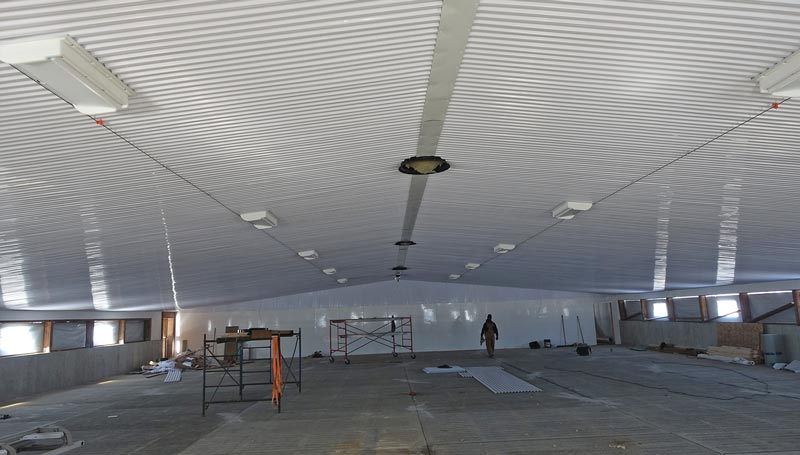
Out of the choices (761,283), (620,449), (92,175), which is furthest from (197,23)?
(761,283)

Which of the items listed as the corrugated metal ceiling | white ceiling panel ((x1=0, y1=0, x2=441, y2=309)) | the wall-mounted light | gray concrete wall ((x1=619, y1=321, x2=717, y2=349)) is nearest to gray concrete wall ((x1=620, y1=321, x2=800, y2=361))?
gray concrete wall ((x1=619, y1=321, x2=717, y2=349))

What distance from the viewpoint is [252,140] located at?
5465 mm

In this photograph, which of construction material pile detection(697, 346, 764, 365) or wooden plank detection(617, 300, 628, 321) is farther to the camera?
wooden plank detection(617, 300, 628, 321)

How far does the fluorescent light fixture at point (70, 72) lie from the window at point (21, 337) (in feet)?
39.6

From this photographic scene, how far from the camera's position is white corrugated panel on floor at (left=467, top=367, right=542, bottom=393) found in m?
10.8

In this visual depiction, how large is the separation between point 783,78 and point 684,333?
55.2ft

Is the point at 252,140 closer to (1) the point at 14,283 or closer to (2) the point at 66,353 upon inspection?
(1) the point at 14,283

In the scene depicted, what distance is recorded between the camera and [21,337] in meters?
13.6

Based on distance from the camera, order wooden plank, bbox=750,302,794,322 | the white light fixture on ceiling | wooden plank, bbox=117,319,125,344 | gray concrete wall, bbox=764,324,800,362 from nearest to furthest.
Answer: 1. the white light fixture on ceiling
2. gray concrete wall, bbox=764,324,800,362
3. wooden plank, bbox=750,302,794,322
4. wooden plank, bbox=117,319,125,344

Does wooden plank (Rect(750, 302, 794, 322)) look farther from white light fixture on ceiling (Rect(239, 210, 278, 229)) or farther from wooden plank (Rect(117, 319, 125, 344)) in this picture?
wooden plank (Rect(117, 319, 125, 344))

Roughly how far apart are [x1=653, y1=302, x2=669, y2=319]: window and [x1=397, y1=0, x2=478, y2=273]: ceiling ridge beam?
17.6 metres

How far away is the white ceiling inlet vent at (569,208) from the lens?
848cm

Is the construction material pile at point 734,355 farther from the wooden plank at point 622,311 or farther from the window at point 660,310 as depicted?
the wooden plank at point 622,311

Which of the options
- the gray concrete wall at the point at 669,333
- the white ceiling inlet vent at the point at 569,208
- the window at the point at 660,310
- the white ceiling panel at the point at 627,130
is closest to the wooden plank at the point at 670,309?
the gray concrete wall at the point at 669,333
